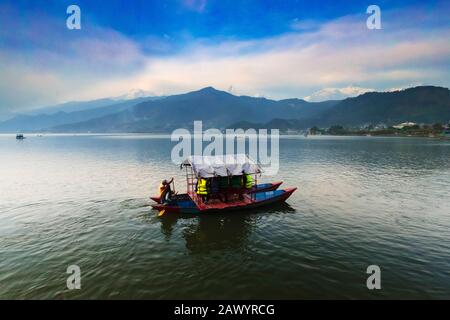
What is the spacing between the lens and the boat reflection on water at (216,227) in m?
20.7

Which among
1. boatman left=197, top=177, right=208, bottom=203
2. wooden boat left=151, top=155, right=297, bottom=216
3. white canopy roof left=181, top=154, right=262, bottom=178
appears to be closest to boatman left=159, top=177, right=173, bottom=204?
wooden boat left=151, top=155, right=297, bottom=216

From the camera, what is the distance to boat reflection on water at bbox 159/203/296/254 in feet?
67.8

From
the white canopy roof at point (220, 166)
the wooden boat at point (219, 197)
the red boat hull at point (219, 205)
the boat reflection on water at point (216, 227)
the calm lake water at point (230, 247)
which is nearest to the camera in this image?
the calm lake water at point (230, 247)

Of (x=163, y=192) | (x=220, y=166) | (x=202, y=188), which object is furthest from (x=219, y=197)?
(x=163, y=192)

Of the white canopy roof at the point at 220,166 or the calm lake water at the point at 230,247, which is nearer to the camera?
the calm lake water at the point at 230,247

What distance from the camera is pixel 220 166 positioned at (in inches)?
1046

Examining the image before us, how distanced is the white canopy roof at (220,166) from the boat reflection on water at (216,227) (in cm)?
467

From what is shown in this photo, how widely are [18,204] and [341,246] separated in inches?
1473

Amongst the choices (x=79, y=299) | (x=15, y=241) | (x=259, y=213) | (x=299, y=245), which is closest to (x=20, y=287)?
(x=79, y=299)

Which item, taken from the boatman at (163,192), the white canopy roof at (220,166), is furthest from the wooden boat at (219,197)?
the boatman at (163,192)

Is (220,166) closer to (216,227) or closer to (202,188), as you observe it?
(202,188)

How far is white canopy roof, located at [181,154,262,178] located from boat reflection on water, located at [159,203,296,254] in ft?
15.3

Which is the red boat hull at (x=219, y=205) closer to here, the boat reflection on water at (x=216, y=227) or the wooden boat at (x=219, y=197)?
the wooden boat at (x=219, y=197)
